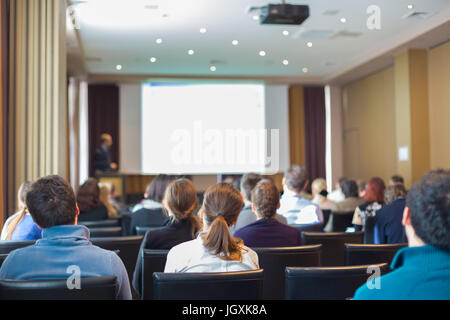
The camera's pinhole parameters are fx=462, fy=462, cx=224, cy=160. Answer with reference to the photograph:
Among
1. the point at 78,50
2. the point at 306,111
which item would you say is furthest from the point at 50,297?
the point at 306,111

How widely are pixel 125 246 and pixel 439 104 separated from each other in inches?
276

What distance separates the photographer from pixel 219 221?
2.00 m

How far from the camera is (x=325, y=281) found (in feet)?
5.96

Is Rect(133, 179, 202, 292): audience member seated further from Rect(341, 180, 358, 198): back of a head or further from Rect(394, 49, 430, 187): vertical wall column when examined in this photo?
Rect(394, 49, 430, 187): vertical wall column

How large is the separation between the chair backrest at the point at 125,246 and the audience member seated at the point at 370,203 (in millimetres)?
2128

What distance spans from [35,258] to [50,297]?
21cm

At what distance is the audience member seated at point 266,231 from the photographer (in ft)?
8.82

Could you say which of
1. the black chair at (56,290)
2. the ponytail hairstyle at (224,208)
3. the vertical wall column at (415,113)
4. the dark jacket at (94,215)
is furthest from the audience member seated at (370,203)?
the vertical wall column at (415,113)

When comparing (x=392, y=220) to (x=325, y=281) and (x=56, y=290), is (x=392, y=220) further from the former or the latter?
(x=56, y=290)

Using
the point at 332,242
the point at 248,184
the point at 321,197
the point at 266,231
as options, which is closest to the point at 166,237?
the point at 266,231

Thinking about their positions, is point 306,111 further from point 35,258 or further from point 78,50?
point 35,258

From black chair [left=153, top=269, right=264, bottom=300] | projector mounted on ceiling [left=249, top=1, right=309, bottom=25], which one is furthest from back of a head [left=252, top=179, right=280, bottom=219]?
projector mounted on ceiling [left=249, top=1, right=309, bottom=25]

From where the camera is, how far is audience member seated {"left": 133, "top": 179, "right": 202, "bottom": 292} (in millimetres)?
2709

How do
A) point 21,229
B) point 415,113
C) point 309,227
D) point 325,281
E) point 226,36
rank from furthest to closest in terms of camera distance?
point 415,113, point 226,36, point 309,227, point 21,229, point 325,281
